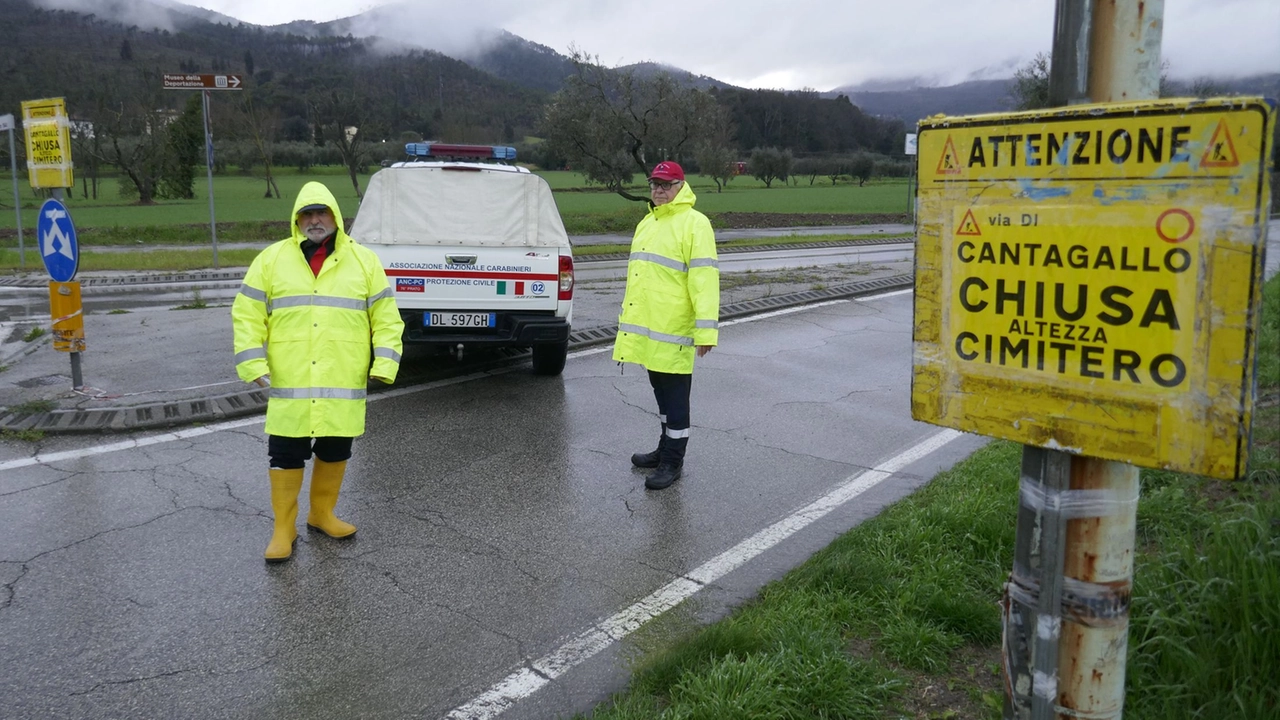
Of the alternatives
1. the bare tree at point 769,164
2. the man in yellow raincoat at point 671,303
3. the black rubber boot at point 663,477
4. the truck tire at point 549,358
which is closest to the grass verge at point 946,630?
the black rubber boot at point 663,477

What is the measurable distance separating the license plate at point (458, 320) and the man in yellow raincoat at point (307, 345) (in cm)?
314

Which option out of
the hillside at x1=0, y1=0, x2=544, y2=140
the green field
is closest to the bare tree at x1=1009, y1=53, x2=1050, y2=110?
the green field

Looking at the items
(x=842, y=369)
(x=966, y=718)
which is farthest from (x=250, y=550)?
(x=842, y=369)

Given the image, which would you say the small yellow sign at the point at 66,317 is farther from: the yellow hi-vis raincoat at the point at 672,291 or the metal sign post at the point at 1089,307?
the metal sign post at the point at 1089,307

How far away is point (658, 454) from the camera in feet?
21.0

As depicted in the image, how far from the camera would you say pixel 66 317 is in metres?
7.91

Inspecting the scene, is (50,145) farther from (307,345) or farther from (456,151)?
(307,345)

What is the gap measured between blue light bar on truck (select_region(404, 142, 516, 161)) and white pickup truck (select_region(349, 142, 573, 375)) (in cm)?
83

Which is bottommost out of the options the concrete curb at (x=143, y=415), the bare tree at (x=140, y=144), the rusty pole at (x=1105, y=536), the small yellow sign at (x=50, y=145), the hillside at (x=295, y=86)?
the concrete curb at (x=143, y=415)

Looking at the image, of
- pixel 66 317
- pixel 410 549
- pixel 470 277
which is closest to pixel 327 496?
pixel 410 549

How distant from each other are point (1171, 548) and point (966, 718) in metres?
1.47

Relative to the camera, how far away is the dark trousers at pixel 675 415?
6.20m

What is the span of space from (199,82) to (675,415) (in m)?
13.3

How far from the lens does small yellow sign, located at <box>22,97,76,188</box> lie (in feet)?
26.8
